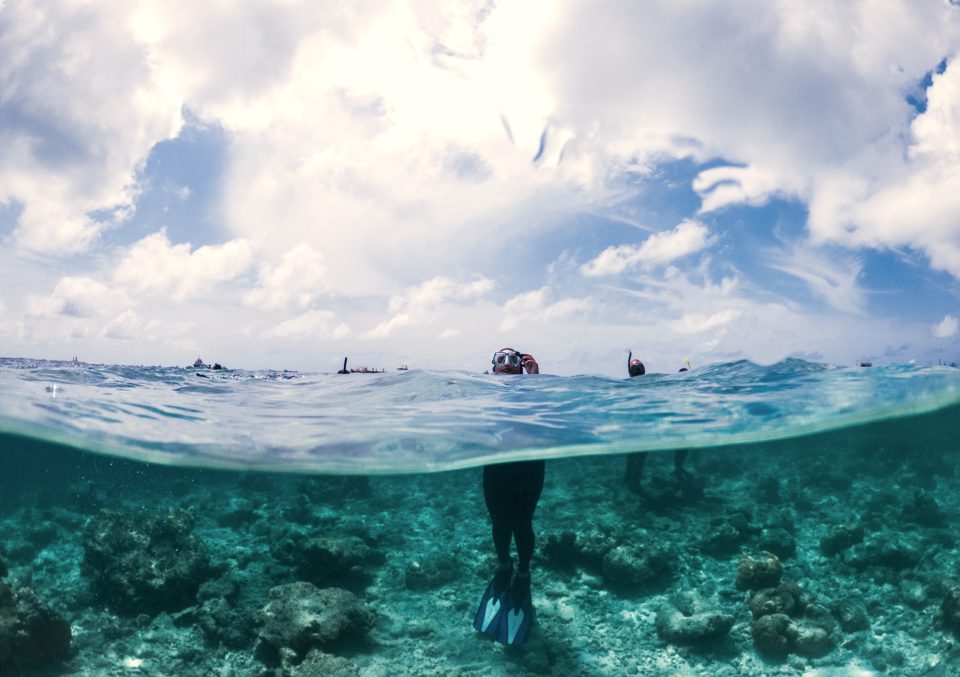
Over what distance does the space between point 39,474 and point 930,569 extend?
1079 inches

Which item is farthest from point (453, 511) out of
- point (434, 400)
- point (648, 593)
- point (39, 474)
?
point (39, 474)

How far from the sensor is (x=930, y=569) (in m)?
9.58

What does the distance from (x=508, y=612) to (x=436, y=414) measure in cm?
428

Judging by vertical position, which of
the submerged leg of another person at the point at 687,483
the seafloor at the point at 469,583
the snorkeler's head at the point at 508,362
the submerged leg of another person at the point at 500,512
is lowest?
the seafloor at the point at 469,583

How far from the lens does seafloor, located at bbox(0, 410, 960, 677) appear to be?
24.1 ft

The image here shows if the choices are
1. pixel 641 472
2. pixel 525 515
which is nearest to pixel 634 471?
pixel 641 472

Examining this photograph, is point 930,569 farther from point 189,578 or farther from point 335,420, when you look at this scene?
point 189,578

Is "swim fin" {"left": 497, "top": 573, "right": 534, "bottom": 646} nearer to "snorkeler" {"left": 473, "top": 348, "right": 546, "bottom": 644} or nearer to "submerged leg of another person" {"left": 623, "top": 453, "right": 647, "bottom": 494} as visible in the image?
"snorkeler" {"left": 473, "top": 348, "right": 546, "bottom": 644}

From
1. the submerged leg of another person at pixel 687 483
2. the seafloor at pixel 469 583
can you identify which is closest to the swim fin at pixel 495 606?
the seafloor at pixel 469 583

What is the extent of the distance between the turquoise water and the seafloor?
1.69m

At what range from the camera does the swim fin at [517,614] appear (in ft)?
24.4

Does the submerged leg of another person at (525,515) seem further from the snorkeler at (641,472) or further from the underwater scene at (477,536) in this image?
the snorkeler at (641,472)

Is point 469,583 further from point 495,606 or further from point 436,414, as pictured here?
point 436,414

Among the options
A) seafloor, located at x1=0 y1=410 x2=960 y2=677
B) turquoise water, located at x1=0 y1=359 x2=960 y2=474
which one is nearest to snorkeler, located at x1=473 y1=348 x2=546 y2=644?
seafloor, located at x1=0 y1=410 x2=960 y2=677
